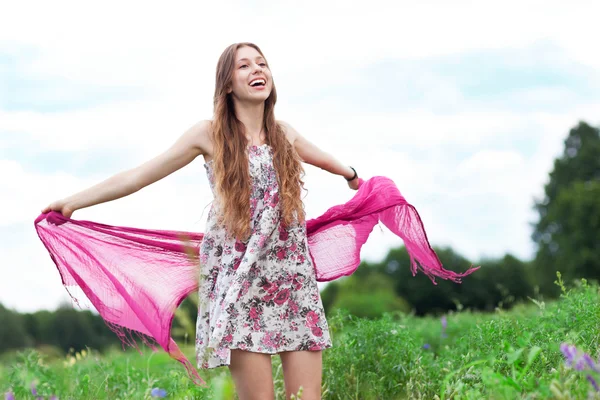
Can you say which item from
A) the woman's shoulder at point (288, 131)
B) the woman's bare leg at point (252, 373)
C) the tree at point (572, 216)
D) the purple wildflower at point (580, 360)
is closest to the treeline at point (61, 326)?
the tree at point (572, 216)

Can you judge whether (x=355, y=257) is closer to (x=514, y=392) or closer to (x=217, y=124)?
(x=217, y=124)

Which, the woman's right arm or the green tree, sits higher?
the woman's right arm

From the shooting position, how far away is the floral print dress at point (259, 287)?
3.93 m

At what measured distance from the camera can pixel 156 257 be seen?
188 inches

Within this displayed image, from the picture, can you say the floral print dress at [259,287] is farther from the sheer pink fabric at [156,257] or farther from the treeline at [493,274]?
the treeline at [493,274]

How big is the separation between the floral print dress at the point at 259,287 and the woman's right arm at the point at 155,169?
0.70 ft

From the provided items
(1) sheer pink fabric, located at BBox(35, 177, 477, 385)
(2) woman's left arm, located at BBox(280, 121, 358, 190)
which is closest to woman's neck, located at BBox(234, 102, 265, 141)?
(2) woman's left arm, located at BBox(280, 121, 358, 190)

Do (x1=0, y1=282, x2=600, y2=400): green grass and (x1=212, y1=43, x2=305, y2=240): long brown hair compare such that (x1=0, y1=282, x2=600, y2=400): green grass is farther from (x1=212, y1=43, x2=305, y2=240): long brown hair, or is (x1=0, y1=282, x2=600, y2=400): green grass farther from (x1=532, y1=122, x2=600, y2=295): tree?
(x1=532, y1=122, x2=600, y2=295): tree

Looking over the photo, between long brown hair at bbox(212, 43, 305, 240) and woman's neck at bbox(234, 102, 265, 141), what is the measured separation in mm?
40

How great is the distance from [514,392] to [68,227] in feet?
Answer: 10.1

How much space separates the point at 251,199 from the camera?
13.3ft

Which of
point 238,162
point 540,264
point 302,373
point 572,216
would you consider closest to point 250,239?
point 238,162

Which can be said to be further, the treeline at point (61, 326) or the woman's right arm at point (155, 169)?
the treeline at point (61, 326)

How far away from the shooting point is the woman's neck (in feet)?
14.0
